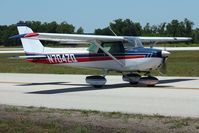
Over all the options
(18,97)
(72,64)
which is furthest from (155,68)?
(18,97)

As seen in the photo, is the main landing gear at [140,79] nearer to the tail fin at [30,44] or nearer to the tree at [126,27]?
the tail fin at [30,44]

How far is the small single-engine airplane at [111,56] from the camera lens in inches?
722

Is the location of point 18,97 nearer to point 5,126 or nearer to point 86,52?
point 86,52

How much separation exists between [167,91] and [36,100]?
455 cm

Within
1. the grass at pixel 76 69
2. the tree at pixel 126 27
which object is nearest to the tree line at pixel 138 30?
the tree at pixel 126 27

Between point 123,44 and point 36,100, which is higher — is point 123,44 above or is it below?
above

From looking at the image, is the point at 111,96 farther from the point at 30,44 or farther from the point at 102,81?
the point at 30,44

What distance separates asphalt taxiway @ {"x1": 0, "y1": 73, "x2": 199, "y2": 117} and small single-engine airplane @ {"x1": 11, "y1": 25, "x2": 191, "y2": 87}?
1.57 ft

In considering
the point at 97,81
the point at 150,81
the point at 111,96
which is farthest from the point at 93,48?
the point at 111,96

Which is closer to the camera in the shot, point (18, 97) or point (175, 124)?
point (175, 124)

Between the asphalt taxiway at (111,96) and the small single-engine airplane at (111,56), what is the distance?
1.57 ft

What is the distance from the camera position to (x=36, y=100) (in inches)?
583

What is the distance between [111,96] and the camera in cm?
1564

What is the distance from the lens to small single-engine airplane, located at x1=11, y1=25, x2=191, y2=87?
18328 mm
